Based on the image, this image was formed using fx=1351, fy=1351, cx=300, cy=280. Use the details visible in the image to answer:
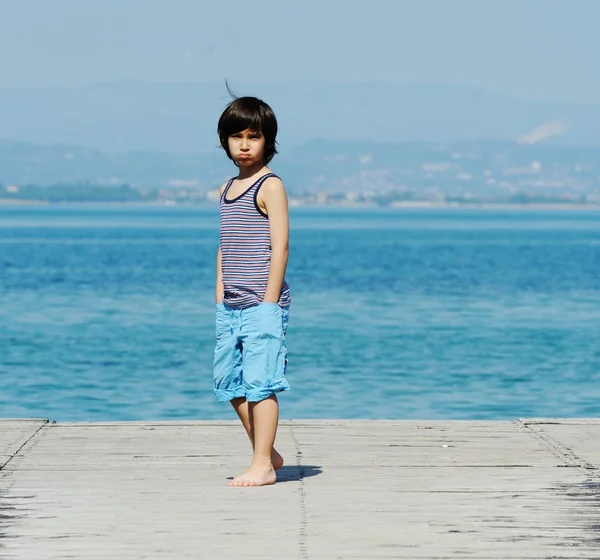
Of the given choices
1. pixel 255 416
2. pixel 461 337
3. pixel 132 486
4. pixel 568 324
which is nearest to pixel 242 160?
pixel 255 416

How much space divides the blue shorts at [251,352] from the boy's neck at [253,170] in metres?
0.65

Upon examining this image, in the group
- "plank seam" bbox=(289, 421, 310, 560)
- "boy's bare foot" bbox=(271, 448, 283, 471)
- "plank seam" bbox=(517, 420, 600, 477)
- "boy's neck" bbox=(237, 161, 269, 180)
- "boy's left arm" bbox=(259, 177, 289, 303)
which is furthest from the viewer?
"plank seam" bbox=(517, 420, 600, 477)

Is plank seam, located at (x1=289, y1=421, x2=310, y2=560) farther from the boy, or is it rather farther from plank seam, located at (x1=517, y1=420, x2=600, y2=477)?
plank seam, located at (x1=517, y1=420, x2=600, y2=477)

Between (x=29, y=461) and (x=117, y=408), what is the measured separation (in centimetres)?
1218

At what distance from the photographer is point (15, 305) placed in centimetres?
3991

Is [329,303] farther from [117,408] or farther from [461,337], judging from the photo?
[117,408]

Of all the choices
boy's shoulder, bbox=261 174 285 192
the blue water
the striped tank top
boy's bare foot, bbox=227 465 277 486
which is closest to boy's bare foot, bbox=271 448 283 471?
boy's bare foot, bbox=227 465 277 486

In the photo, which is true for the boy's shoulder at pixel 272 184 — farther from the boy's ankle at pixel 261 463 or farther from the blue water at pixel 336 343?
the blue water at pixel 336 343

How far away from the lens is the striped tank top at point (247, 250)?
21.4 ft

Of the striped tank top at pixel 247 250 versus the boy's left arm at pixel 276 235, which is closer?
the boy's left arm at pixel 276 235


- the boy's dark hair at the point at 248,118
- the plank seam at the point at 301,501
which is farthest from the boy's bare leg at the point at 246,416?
the boy's dark hair at the point at 248,118

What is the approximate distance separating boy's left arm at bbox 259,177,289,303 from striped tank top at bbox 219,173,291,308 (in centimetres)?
6

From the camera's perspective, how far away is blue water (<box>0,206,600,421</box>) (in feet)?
64.8

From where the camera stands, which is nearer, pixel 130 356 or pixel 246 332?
pixel 246 332
